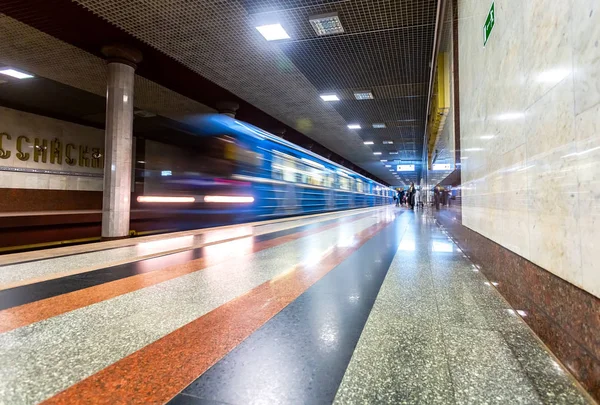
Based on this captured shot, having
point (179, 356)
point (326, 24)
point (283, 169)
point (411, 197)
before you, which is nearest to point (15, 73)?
point (283, 169)

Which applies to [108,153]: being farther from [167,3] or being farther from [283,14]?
[283,14]

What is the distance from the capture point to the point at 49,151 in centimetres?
957

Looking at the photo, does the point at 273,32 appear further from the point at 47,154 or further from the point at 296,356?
the point at 47,154

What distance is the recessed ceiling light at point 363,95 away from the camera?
348 inches

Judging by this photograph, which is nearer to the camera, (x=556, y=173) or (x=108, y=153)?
(x=556, y=173)

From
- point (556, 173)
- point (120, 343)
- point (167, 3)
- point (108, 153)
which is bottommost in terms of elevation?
point (120, 343)

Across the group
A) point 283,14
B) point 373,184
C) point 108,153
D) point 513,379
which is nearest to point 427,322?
point 513,379

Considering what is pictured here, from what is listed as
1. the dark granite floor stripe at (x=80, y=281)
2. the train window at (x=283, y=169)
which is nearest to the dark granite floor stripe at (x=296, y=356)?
the dark granite floor stripe at (x=80, y=281)

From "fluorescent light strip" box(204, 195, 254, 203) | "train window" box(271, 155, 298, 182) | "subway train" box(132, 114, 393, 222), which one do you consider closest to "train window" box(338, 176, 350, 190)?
"train window" box(271, 155, 298, 182)

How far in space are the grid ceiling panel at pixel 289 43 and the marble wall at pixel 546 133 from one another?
127 inches

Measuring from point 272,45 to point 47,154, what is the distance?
8052mm

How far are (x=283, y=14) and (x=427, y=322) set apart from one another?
5214 millimetres

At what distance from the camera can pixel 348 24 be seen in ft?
17.7

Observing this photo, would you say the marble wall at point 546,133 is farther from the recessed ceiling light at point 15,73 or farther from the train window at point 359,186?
the train window at point 359,186
